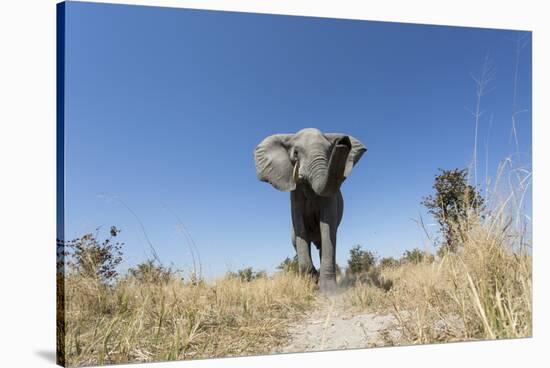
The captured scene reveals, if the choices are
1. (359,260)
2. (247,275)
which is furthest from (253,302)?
(359,260)

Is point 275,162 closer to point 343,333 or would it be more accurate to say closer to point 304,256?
point 304,256

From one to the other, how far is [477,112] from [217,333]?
384 cm

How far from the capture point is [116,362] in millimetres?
6391

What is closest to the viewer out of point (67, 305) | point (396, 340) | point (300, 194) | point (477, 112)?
point (67, 305)

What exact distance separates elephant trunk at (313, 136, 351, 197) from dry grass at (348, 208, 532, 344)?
1.30 metres

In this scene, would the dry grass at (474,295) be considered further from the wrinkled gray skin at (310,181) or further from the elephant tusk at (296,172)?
the elephant tusk at (296,172)

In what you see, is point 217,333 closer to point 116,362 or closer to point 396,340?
point 116,362

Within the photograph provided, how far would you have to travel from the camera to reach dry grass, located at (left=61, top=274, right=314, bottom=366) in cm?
643

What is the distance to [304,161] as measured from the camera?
28.7ft

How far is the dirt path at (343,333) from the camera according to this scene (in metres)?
7.27

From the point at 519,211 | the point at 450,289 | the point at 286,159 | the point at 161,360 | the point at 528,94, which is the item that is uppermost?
the point at 528,94

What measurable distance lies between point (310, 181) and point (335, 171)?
1.69 ft

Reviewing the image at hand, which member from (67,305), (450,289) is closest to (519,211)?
(450,289)

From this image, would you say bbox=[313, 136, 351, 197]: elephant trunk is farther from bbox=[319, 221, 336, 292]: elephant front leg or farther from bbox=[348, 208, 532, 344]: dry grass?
bbox=[348, 208, 532, 344]: dry grass
